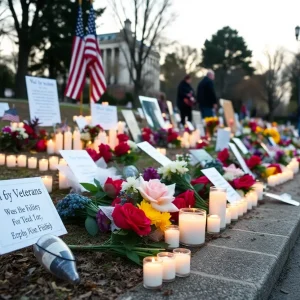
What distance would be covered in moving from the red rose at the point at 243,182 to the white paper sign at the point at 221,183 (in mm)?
154

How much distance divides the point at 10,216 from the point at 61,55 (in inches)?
981

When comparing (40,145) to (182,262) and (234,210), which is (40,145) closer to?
(234,210)

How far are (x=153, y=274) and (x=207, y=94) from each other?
10.2 metres

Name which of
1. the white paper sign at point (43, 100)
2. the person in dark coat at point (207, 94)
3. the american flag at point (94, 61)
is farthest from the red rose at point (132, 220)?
the person in dark coat at point (207, 94)

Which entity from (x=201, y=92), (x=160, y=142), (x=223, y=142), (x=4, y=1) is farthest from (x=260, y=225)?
(x=4, y=1)

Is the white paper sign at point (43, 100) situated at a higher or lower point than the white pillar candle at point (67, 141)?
higher

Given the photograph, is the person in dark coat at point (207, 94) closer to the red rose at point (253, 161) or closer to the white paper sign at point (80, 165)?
the red rose at point (253, 161)

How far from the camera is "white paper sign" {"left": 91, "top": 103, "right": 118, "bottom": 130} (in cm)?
804

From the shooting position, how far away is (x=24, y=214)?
2250 millimetres

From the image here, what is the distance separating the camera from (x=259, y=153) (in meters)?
6.62

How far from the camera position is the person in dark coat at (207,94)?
11367mm

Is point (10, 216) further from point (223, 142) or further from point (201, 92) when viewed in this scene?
point (201, 92)

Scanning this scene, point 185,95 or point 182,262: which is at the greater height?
point 185,95

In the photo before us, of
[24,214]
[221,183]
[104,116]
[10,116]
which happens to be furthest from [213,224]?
[104,116]
